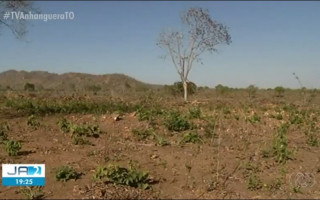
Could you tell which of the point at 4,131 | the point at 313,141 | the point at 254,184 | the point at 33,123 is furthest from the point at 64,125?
the point at 313,141

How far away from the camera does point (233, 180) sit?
6242 mm

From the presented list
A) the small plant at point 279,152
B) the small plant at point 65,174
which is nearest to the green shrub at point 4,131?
the small plant at point 65,174

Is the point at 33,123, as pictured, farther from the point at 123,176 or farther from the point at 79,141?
the point at 123,176

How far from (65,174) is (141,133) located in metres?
2.86

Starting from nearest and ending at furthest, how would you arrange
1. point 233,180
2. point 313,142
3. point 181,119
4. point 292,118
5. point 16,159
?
point 233,180 < point 16,159 < point 313,142 < point 181,119 < point 292,118

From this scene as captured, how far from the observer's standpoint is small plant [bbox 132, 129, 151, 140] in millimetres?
8477

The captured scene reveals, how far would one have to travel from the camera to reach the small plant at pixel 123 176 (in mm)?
5766

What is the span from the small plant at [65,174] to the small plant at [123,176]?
345 mm

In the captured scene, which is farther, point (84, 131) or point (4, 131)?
point (4, 131)

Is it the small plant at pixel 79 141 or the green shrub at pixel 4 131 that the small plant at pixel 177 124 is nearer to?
the small plant at pixel 79 141

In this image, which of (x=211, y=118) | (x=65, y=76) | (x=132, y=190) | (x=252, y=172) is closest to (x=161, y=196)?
(x=132, y=190)

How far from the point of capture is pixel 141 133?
861cm

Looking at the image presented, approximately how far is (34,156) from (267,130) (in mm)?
5565

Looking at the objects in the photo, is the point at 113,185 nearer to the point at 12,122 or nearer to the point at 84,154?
the point at 84,154
